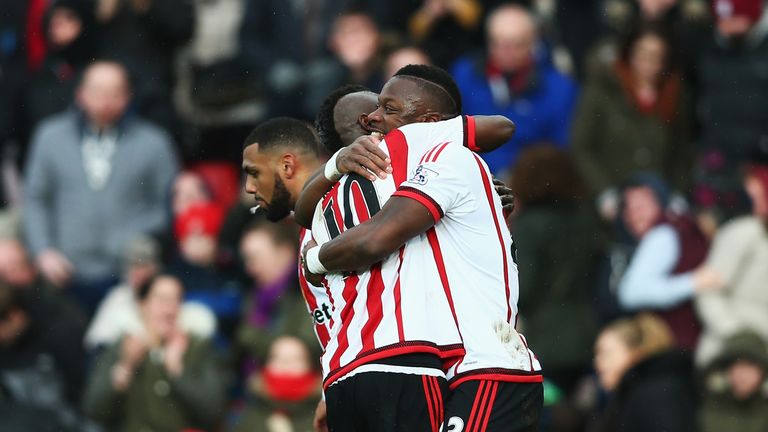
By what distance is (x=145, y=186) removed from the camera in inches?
538

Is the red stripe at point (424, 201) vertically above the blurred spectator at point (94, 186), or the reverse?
the red stripe at point (424, 201)

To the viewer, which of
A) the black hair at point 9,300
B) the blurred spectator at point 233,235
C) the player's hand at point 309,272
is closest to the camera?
the player's hand at point 309,272

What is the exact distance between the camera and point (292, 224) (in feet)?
42.3

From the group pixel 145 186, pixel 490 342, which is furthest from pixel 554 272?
pixel 490 342

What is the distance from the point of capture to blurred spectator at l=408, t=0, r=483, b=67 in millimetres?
14219

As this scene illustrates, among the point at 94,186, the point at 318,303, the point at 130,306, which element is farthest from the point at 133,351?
the point at 318,303

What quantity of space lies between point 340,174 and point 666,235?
6104mm

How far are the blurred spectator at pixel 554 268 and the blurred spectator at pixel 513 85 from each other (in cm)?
87

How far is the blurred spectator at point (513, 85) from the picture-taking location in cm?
1309

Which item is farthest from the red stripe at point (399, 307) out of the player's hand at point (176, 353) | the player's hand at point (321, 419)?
the player's hand at point (176, 353)

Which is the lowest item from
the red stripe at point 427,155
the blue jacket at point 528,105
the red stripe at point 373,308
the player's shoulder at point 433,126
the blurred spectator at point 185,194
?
the blurred spectator at point 185,194

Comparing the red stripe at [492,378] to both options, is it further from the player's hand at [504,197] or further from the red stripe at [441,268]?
the player's hand at [504,197]

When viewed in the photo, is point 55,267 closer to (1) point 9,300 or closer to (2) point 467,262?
(1) point 9,300

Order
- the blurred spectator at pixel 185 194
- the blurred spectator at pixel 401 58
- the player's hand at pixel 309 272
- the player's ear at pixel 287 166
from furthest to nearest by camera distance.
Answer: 1. the blurred spectator at pixel 185 194
2. the blurred spectator at pixel 401 58
3. the player's ear at pixel 287 166
4. the player's hand at pixel 309 272
